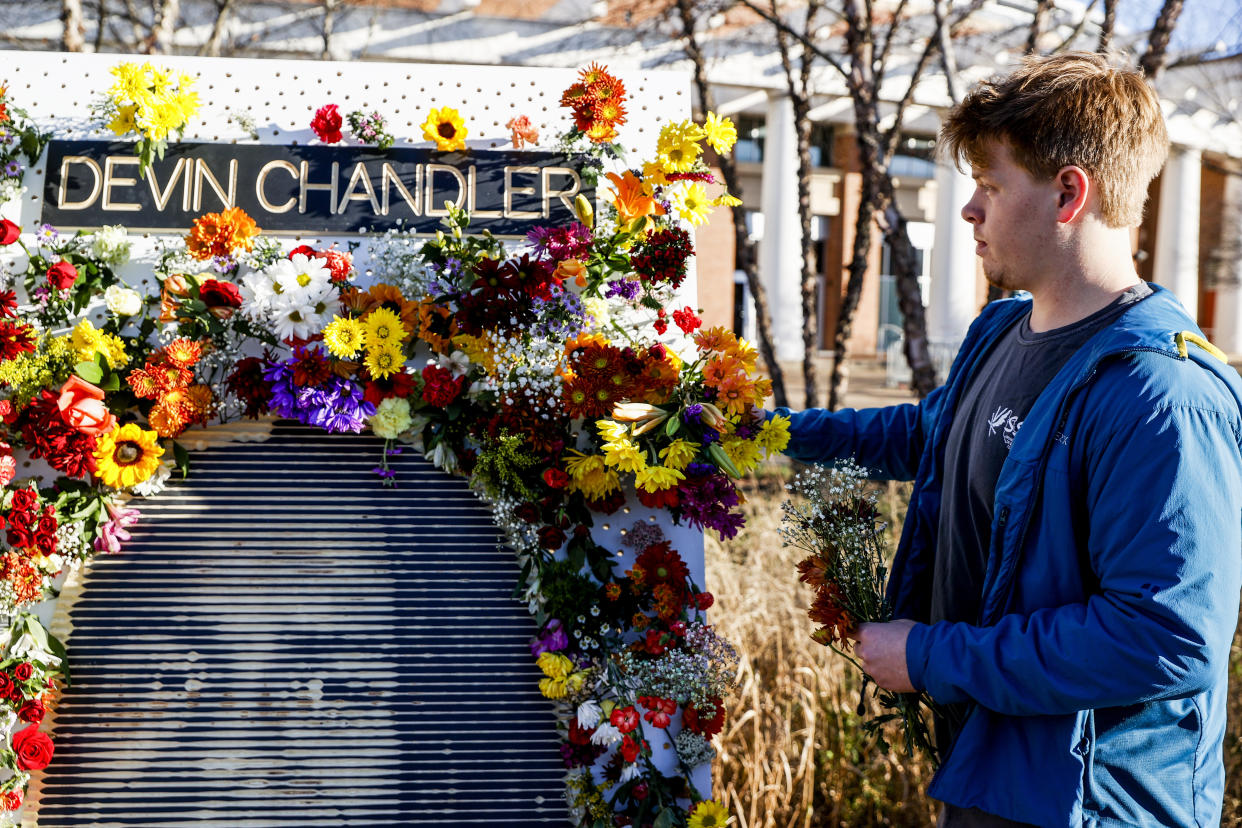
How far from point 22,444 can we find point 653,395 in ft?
5.26

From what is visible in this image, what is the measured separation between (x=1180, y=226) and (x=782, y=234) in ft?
29.2

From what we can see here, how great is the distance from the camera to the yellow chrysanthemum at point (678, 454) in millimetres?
2504

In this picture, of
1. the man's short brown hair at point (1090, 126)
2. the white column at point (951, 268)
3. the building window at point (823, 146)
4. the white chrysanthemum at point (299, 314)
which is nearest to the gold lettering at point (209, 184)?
the white chrysanthemum at point (299, 314)

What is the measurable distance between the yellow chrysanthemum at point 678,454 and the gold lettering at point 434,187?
2.94 ft

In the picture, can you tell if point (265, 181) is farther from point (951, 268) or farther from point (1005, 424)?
point (951, 268)

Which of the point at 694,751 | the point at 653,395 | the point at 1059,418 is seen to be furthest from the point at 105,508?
the point at 1059,418

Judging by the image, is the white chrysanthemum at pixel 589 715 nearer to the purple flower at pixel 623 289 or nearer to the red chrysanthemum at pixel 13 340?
the purple flower at pixel 623 289

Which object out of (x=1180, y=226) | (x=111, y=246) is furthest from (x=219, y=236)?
(x=1180, y=226)

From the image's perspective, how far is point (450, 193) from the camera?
2779 mm

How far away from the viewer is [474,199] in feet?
9.13

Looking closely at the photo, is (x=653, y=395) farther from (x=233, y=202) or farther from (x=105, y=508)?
(x=105, y=508)

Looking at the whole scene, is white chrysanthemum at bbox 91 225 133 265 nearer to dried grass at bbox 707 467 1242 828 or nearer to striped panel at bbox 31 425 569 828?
striped panel at bbox 31 425 569 828

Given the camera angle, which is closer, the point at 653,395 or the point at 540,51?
the point at 653,395

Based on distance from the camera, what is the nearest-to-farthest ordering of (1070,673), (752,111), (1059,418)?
1. (1070,673)
2. (1059,418)
3. (752,111)
